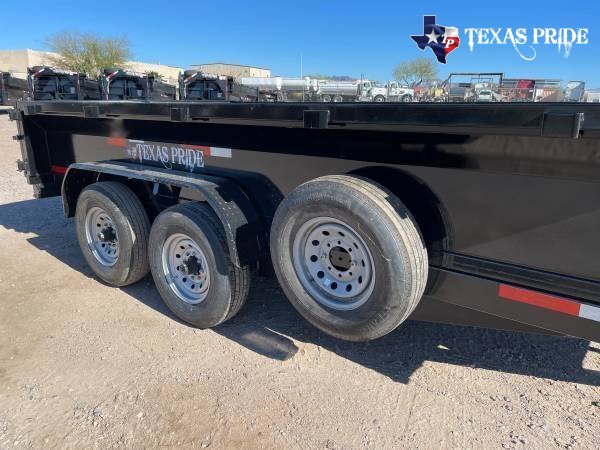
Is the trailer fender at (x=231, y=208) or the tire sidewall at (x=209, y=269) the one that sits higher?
the trailer fender at (x=231, y=208)

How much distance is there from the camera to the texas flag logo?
4.96 metres

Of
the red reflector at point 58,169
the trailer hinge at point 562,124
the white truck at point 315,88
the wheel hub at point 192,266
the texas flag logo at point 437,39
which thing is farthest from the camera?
the white truck at point 315,88

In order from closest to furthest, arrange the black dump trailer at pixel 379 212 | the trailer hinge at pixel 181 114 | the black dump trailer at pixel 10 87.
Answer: the black dump trailer at pixel 379 212
the trailer hinge at pixel 181 114
the black dump trailer at pixel 10 87

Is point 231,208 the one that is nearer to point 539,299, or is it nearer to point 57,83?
point 539,299

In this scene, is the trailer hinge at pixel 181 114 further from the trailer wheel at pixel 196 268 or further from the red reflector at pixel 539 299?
the red reflector at pixel 539 299

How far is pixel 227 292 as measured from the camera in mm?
3004

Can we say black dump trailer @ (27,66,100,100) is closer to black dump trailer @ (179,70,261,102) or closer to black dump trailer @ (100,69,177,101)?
black dump trailer @ (100,69,177,101)

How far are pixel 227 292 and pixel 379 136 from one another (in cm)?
137

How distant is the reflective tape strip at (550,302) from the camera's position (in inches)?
81.0

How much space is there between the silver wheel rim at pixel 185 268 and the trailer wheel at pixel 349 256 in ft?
2.38

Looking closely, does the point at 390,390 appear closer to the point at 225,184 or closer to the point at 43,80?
the point at 225,184

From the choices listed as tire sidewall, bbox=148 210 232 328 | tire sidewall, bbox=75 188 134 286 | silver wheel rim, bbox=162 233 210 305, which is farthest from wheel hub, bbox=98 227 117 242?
silver wheel rim, bbox=162 233 210 305

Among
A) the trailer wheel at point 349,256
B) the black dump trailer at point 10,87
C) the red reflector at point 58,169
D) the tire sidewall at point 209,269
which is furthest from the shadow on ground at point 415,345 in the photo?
the black dump trailer at point 10,87

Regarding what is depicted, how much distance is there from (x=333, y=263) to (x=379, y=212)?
0.47 metres
